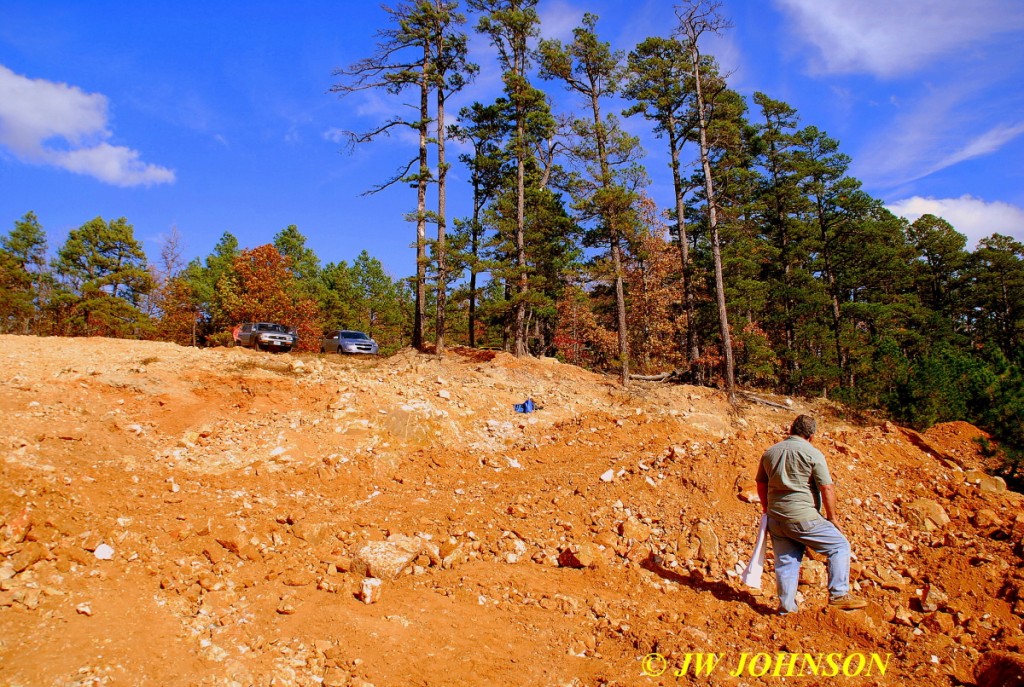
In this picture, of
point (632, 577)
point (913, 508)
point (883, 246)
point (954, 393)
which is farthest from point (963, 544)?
point (883, 246)

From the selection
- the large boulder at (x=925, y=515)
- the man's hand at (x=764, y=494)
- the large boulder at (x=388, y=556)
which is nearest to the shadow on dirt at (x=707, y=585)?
the man's hand at (x=764, y=494)

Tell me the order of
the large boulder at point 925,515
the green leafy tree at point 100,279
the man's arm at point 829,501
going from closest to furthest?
the man's arm at point 829,501, the large boulder at point 925,515, the green leafy tree at point 100,279

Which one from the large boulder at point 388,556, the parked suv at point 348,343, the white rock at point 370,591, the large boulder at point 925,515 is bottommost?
the white rock at point 370,591

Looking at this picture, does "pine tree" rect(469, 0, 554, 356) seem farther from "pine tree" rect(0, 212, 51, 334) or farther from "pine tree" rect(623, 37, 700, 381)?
"pine tree" rect(0, 212, 51, 334)

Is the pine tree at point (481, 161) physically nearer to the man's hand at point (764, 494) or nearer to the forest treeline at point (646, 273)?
the forest treeline at point (646, 273)

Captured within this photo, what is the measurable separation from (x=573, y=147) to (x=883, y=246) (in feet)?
59.9

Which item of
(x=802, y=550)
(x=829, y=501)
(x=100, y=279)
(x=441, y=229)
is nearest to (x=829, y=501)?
(x=829, y=501)

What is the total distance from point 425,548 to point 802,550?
13.5 feet

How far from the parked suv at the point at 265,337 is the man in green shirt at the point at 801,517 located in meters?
20.3

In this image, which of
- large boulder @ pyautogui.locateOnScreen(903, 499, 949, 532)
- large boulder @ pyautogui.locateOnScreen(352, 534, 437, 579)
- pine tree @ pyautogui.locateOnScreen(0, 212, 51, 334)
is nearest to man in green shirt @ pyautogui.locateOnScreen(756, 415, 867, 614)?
large boulder @ pyautogui.locateOnScreen(903, 499, 949, 532)

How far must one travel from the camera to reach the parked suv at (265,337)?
2123 centimetres

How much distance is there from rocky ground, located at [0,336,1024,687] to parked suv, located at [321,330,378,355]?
12.0 m

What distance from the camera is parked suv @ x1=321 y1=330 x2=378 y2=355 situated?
23266 mm

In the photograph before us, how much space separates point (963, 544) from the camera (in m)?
6.09
